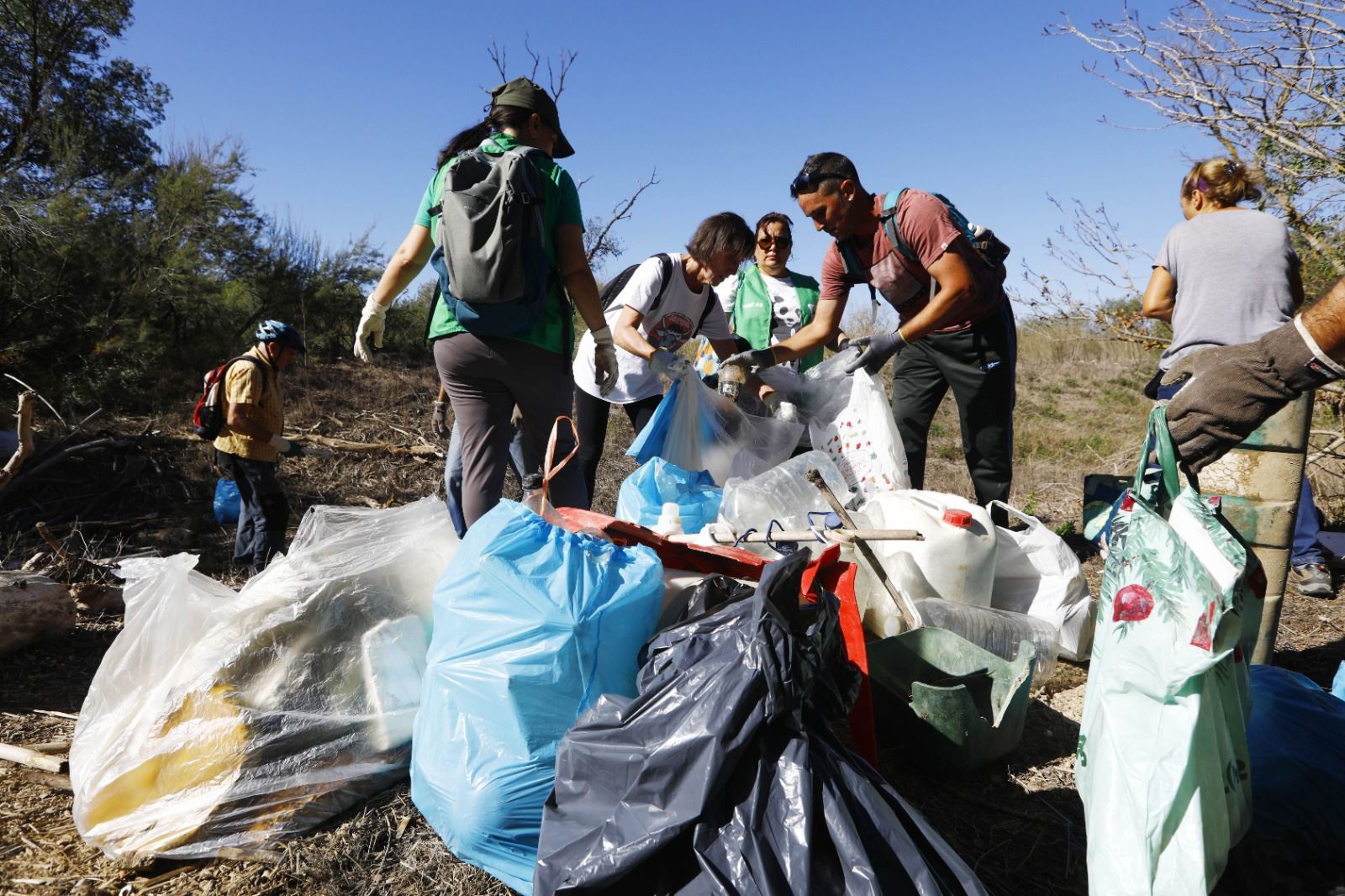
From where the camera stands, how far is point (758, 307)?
3.83 meters

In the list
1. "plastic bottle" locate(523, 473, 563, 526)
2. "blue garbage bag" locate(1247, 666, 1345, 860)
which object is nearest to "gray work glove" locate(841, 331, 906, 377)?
"plastic bottle" locate(523, 473, 563, 526)

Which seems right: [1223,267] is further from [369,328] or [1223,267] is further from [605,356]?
[369,328]

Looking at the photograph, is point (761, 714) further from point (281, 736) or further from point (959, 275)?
point (959, 275)

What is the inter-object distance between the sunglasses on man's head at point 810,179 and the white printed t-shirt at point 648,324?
0.55 m

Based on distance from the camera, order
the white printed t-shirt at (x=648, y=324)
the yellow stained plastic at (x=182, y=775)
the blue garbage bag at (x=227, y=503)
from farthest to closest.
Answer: the blue garbage bag at (x=227, y=503) < the white printed t-shirt at (x=648, y=324) < the yellow stained plastic at (x=182, y=775)

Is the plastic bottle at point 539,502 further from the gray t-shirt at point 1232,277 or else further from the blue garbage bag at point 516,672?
the gray t-shirt at point 1232,277

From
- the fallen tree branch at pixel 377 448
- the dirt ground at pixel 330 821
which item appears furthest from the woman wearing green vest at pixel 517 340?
the fallen tree branch at pixel 377 448

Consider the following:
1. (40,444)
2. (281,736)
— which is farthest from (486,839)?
(40,444)

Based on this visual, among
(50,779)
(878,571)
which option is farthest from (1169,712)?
(50,779)

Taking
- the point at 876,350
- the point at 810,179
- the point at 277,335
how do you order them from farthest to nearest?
the point at 277,335 → the point at 876,350 → the point at 810,179

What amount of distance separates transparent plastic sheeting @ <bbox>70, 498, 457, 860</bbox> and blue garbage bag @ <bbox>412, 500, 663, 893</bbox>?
21 centimetres

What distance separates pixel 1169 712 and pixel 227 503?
174 inches

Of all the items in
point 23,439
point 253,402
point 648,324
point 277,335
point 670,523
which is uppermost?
point 648,324

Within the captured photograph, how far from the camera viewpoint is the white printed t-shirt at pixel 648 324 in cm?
315
